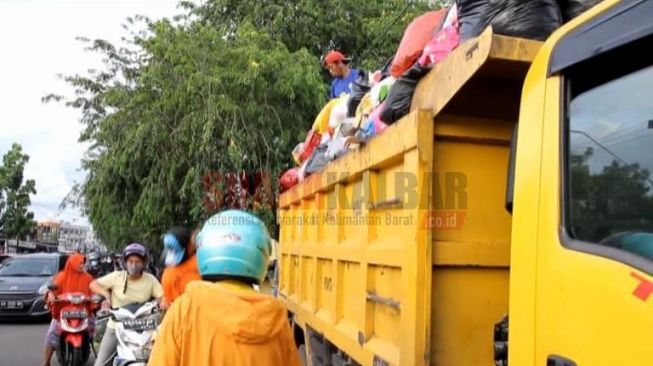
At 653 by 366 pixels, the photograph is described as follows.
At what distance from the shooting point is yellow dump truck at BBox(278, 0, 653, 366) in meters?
1.54

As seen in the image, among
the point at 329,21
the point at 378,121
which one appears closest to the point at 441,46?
the point at 378,121

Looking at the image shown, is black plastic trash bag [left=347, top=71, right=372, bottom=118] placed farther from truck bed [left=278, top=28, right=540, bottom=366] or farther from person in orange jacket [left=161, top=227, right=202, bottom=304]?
person in orange jacket [left=161, top=227, right=202, bottom=304]

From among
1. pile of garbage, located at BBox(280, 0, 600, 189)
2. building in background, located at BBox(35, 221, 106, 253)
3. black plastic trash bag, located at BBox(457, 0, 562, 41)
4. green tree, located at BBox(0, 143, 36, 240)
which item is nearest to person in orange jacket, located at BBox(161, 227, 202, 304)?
pile of garbage, located at BBox(280, 0, 600, 189)

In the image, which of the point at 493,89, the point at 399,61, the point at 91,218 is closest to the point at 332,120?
the point at 399,61

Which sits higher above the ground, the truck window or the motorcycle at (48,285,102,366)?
the truck window

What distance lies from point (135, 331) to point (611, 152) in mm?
4267

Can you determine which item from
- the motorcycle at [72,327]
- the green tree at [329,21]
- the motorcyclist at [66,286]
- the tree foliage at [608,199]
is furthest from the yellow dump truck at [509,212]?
the green tree at [329,21]

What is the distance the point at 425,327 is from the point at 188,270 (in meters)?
3.35

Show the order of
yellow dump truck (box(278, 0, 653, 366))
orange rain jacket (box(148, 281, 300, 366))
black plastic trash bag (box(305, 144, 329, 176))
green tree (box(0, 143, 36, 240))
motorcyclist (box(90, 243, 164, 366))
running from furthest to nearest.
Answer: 1. green tree (box(0, 143, 36, 240))
2. motorcyclist (box(90, 243, 164, 366))
3. black plastic trash bag (box(305, 144, 329, 176))
4. orange rain jacket (box(148, 281, 300, 366))
5. yellow dump truck (box(278, 0, 653, 366))

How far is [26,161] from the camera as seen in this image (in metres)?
34.7

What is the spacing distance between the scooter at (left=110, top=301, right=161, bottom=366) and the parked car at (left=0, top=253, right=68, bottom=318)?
713 centimetres

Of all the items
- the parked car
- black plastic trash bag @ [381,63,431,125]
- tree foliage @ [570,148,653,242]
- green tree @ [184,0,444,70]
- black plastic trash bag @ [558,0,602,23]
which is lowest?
the parked car

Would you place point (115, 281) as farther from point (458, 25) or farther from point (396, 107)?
point (458, 25)

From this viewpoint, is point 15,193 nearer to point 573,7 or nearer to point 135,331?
point 135,331
